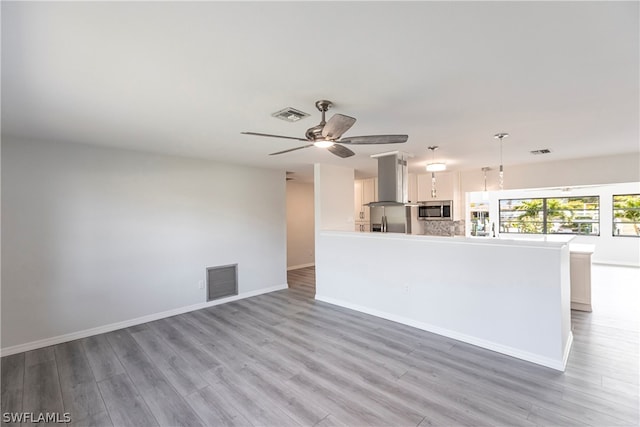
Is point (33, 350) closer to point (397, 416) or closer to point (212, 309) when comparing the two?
point (212, 309)

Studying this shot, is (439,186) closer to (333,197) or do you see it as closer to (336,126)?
(333,197)

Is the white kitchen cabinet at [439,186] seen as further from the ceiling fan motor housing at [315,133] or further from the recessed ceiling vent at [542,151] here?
the ceiling fan motor housing at [315,133]

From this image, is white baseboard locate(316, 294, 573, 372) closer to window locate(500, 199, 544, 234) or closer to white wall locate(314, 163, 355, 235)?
white wall locate(314, 163, 355, 235)

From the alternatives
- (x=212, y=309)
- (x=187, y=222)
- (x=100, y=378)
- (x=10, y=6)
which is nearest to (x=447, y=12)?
(x=10, y=6)

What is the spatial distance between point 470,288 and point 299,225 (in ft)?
16.9

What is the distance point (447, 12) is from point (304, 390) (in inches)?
110

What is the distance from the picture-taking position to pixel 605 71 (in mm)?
1804

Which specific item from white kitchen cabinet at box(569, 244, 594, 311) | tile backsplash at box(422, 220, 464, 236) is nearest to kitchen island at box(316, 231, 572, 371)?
white kitchen cabinet at box(569, 244, 594, 311)

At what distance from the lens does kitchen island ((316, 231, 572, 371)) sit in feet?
8.90

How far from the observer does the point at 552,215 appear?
28.2 feet

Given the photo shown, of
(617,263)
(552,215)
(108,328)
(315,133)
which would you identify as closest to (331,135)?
(315,133)

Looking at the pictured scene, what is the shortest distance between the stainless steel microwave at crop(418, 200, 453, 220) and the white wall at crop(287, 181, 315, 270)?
3.05 meters

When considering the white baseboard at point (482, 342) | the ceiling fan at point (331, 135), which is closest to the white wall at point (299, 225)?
the white baseboard at point (482, 342)

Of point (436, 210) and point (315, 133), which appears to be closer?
point (315, 133)
